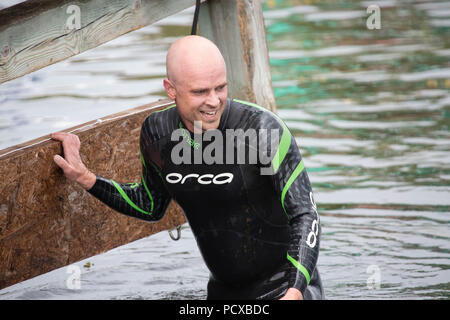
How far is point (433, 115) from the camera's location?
10008 millimetres

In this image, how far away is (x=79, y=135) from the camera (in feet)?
16.2

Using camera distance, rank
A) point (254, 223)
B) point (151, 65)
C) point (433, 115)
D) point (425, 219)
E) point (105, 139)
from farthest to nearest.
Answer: point (151, 65)
point (433, 115)
point (425, 219)
point (105, 139)
point (254, 223)

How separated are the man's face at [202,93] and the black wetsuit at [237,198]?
16 cm

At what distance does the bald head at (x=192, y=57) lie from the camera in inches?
145

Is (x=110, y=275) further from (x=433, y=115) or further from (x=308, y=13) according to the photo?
(x=308, y=13)

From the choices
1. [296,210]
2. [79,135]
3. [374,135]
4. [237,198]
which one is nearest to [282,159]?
[296,210]

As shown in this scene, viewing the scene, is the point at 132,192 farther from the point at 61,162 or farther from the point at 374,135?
the point at 374,135

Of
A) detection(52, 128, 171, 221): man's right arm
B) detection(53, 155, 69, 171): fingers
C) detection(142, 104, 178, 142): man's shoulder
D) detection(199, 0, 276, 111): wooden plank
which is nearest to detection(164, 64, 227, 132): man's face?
detection(142, 104, 178, 142): man's shoulder

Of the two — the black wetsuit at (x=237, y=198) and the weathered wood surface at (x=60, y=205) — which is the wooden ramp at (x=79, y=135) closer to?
the weathered wood surface at (x=60, y=205)

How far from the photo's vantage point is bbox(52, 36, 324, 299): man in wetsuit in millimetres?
3719

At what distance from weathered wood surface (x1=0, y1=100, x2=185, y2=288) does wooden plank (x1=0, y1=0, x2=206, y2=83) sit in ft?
1.60

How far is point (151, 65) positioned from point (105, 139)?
866cm

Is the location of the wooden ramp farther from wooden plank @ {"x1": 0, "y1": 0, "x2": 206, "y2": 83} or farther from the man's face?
the man's face
